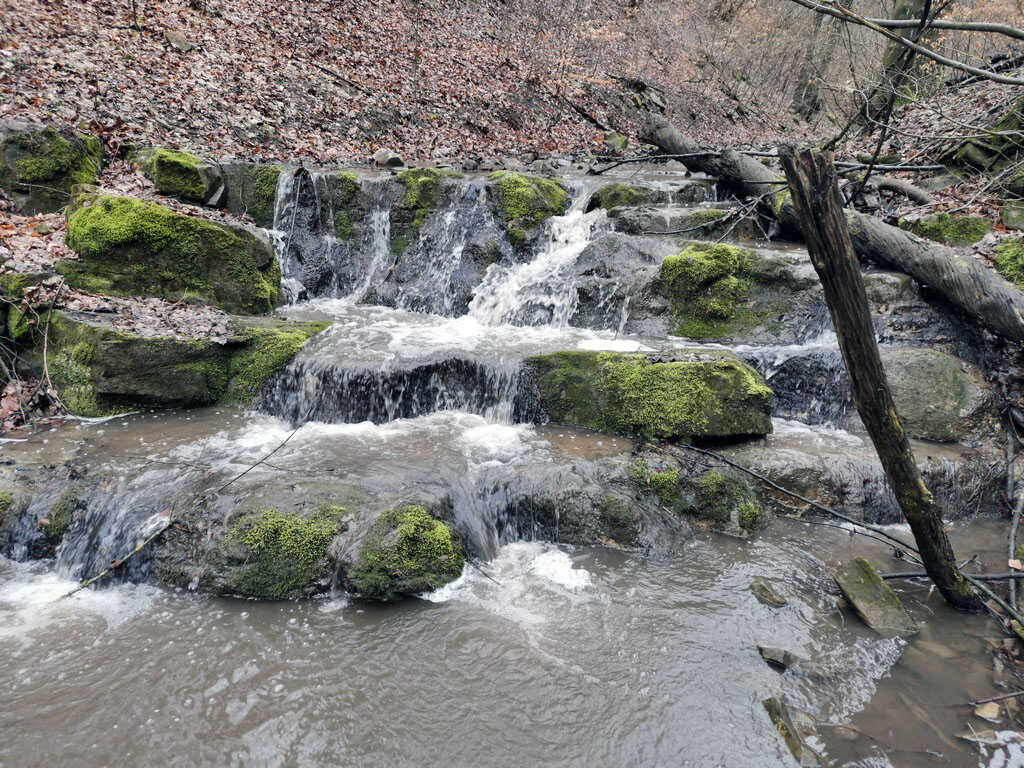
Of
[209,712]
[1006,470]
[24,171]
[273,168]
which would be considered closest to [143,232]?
[24,171]

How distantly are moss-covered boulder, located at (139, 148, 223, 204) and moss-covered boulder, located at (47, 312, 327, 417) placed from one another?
3168mm

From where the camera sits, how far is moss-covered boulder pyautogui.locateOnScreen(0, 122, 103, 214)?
709cm

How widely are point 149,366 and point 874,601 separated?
6.75 meters

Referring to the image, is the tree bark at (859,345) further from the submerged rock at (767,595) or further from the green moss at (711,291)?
the green moss at (711,291)

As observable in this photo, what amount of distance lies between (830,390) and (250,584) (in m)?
5.94

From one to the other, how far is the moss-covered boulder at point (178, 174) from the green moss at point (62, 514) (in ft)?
18.0

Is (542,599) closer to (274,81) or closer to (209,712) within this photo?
(209,712)

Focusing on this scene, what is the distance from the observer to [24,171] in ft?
23.4

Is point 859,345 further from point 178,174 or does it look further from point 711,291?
point 178,174

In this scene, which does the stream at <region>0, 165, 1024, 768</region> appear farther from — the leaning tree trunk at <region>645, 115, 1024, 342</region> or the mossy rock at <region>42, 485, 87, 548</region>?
the leaning tree trunk at <region>645, 115, 1024, 342</region>

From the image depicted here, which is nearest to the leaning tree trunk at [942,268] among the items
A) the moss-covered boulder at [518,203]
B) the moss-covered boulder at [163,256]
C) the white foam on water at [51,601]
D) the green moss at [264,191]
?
the moss-covered boulder at [518,203]

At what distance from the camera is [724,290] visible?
24.3 feet

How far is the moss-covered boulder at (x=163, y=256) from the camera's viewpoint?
21.4ft

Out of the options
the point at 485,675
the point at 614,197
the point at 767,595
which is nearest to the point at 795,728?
the point at 767,595
